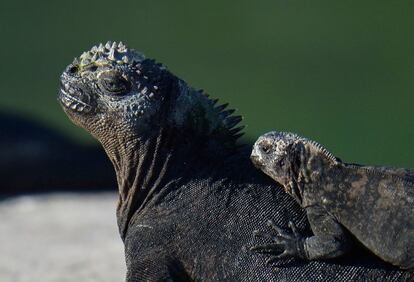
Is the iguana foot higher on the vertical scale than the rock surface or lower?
lower

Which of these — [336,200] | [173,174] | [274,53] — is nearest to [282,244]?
[336,200]

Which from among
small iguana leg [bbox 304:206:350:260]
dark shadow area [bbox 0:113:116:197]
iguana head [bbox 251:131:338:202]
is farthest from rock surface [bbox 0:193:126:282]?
small iguana leg [bbox 304:206:350:260]

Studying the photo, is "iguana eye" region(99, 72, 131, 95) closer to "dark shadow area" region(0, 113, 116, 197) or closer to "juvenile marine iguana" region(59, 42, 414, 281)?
"juvenile marine iguana" region(59, 42, 414, 281)

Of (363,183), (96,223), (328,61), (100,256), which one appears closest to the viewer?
(363,183)

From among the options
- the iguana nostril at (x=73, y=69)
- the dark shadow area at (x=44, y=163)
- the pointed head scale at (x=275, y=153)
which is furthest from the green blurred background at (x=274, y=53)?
the pointed head scale at (x=275, y=153)

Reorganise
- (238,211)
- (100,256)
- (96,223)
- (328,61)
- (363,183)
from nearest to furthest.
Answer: (363,183), (238,211), (100,256), (96,223), (328,61)

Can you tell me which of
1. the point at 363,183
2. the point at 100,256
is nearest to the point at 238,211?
the point at 363,183

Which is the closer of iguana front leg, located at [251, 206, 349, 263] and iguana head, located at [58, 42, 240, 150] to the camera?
iguana front leg, located at [251, 206, 349, 263]

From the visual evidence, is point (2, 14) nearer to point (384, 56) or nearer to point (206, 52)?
point (206, 52)

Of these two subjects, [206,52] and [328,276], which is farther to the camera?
[206,52]
